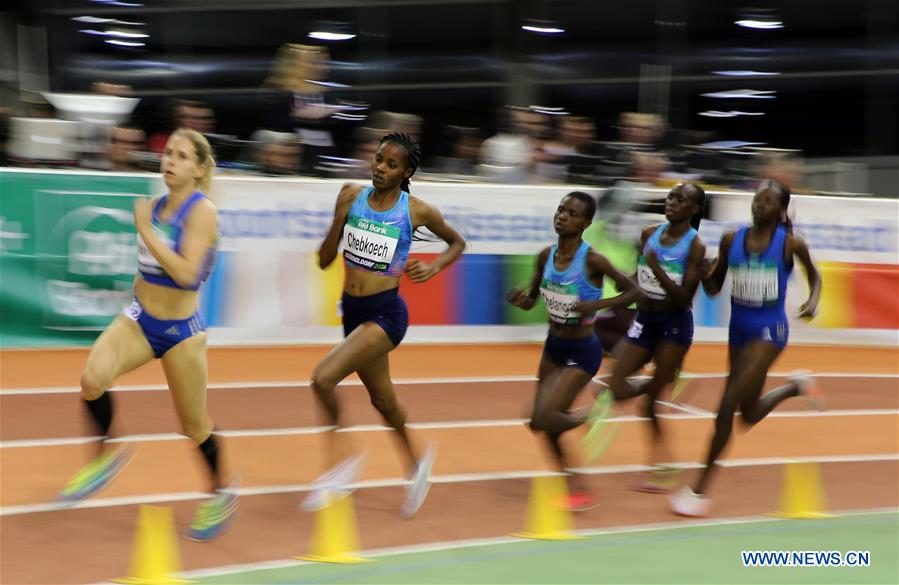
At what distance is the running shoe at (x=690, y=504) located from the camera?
23.8ft

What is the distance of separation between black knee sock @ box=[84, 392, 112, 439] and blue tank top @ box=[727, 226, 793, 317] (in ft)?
13.2

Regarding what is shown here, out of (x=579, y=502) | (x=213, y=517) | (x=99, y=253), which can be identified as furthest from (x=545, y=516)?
(x=99, y=253)

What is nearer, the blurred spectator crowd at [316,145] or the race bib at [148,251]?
the race bib at [148,251]

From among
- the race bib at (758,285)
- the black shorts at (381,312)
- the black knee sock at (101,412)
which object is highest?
the race bib at (758,285)

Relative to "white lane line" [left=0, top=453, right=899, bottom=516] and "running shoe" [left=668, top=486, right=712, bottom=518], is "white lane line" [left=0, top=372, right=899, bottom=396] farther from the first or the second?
"running shoe" [left=668, top=486, right=712, bottom=518]

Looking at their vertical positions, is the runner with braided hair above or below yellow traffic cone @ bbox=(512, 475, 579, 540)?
above

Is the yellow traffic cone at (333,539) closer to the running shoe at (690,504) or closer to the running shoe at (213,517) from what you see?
the running shoe at (213,517)

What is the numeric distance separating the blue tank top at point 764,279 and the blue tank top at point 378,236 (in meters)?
2.22

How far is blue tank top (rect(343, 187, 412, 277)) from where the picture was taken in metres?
6.86

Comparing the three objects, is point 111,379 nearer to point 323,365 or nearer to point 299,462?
point 323,365

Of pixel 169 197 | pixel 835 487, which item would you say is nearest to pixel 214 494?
pixel 169 197

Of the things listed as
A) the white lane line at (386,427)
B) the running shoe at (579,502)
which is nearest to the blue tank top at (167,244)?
the white lane line at (386,427)

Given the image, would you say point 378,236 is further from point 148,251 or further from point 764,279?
point 764,279

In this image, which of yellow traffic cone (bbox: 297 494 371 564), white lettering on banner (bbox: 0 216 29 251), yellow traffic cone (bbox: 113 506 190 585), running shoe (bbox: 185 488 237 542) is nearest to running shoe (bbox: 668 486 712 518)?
yellow traffic cone (bbox: 297 494 371 564)
